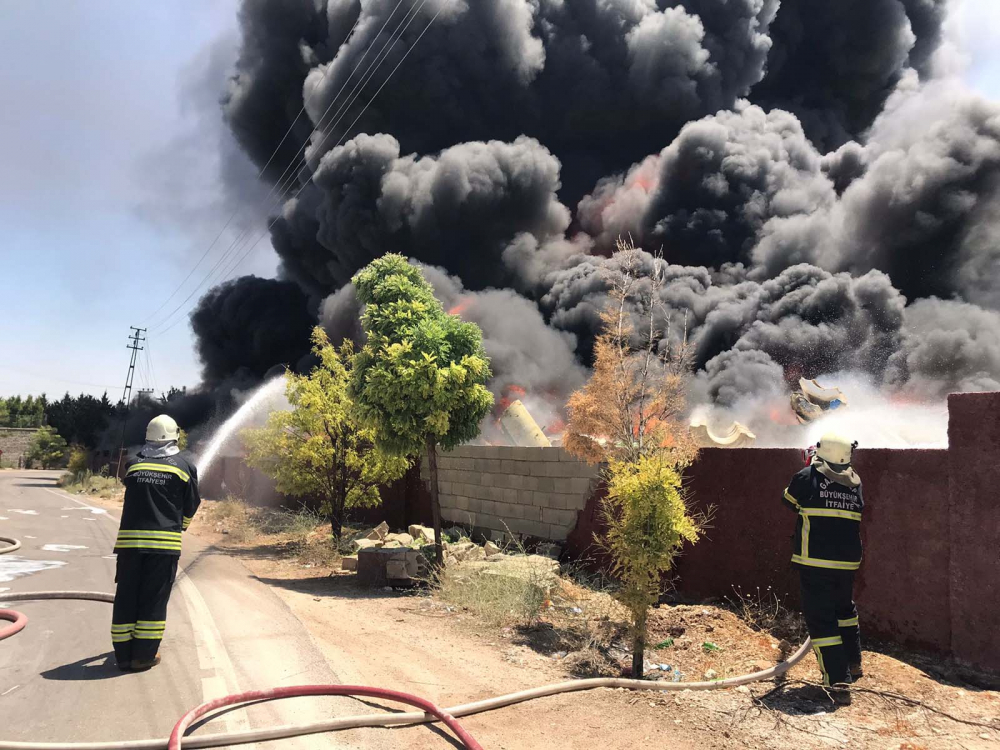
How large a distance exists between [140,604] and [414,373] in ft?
14.3

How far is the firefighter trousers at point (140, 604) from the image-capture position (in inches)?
173

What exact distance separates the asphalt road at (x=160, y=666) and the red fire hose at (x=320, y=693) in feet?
0.20

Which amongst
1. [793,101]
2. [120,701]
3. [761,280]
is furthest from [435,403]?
[793,101]

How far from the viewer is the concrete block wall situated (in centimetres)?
885

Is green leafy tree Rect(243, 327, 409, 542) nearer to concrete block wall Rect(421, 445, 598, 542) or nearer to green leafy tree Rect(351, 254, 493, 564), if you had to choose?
concrete block wall Rect(421, 445, 598, 542)

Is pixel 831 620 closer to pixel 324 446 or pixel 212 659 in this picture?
pixel 212 659

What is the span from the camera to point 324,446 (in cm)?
1175

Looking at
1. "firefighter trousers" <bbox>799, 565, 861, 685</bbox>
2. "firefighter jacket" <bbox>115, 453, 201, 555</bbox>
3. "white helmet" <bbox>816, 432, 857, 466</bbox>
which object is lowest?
"firefighter trousers" <bbox>799, 565, 861, 685</bbox>

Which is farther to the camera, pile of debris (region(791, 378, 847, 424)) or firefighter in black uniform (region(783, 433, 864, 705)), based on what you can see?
pile of debris (region(791, 378, 847, 424))

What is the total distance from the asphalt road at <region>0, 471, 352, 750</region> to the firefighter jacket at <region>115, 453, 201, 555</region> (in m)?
0.81

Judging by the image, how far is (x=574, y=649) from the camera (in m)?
5.45

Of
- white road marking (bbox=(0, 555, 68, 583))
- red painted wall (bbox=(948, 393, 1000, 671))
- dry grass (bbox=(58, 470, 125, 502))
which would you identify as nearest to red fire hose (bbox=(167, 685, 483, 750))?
red painted wall (bbox=(948, 393, 1000, 671))

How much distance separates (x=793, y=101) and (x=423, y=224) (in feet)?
89.0

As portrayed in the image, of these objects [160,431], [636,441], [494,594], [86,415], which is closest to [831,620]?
[636,441]
